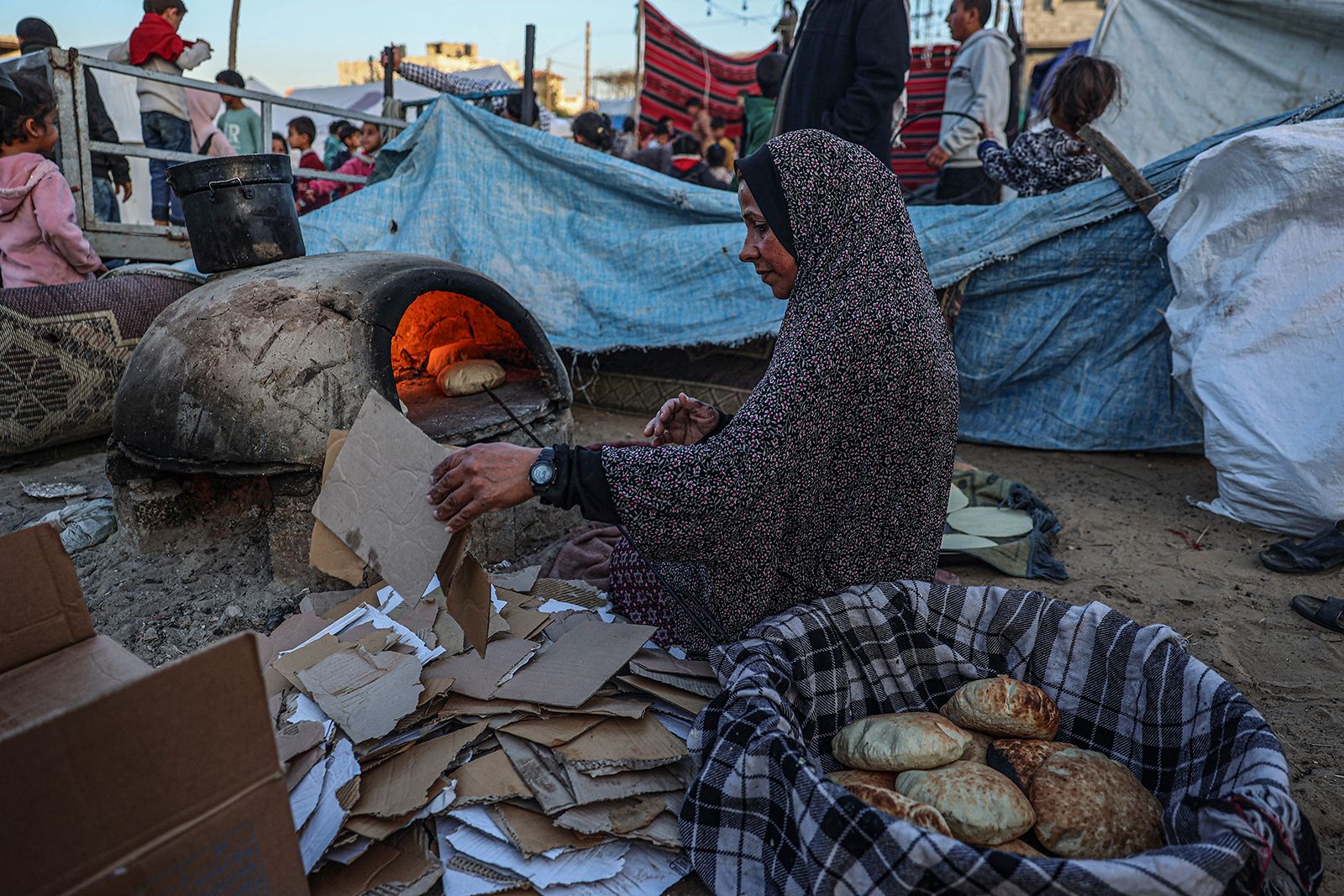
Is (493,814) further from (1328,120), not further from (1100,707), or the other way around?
(1328,120)

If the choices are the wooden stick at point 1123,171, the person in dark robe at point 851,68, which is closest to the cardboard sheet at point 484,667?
Answer: the person in dark robe at point 851,68

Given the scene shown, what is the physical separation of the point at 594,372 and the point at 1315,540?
12.7 ft

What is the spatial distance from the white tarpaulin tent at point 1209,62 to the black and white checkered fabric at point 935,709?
4.50 m

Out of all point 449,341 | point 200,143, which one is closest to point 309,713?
point 449,341

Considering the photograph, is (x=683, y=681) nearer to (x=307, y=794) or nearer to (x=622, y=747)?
(x=622, y=747)

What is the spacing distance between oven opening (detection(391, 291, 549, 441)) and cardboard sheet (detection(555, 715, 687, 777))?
5.13 ft

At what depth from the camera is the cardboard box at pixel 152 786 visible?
879 mm

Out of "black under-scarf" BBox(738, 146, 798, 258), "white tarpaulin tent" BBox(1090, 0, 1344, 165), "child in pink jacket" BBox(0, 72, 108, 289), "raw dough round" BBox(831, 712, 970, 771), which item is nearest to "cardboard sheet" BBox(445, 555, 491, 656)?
"raw dough round" BBox(831, 712, 970, 771)

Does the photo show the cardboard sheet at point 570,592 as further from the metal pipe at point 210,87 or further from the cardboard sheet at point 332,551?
the metal pipe at point 210,87

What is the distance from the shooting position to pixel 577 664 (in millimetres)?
2104

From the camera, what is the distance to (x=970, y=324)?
4770mm

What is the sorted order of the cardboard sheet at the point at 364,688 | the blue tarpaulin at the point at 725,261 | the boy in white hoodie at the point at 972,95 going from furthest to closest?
1. the boy in white hoodie at the point at 972,95
2. the blue tarpaulin at the point at 725,261
3. the cardboard sheet at the point at 364,688

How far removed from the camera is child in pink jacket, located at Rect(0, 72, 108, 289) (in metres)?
4.31

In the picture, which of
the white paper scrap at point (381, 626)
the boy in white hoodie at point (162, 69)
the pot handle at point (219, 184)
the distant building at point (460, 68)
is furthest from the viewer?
the distant building at point (460, 68)
